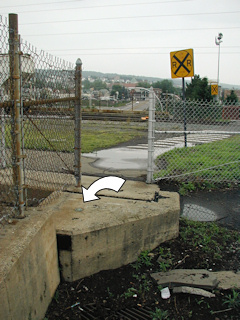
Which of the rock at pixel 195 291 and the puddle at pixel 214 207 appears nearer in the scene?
the rock at pixel 195 291

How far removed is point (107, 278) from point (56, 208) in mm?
1033

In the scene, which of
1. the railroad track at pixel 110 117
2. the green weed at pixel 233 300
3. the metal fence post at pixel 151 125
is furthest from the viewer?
the railroad track at pixel 110 117

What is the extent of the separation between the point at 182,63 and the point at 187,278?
654 centimetres

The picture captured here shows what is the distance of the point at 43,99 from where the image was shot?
11.3ft

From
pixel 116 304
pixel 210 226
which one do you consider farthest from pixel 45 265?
pixel 210 226

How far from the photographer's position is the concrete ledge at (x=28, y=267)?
2129 mm

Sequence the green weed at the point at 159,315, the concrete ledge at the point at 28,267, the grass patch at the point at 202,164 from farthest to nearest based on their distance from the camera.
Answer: the grass patch at the point at 202,164 < the green weed at the point at 159,315 < the concrete ledge at the point at 28,267

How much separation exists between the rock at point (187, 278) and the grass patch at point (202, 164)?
2.69 metres

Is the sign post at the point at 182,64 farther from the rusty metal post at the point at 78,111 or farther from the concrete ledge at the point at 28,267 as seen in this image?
the concrete ledge at the point at 28,267

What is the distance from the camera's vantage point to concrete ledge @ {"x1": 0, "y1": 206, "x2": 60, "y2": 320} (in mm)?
2129

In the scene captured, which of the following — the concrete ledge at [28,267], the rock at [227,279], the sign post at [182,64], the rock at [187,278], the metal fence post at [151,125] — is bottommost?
the rock at [227,279]

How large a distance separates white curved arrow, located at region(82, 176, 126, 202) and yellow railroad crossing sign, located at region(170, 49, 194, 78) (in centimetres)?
445

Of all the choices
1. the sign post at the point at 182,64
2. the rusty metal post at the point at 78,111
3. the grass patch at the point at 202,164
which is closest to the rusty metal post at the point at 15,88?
the rusty metal post at the point at 78,111

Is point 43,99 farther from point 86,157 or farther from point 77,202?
point 86,157
